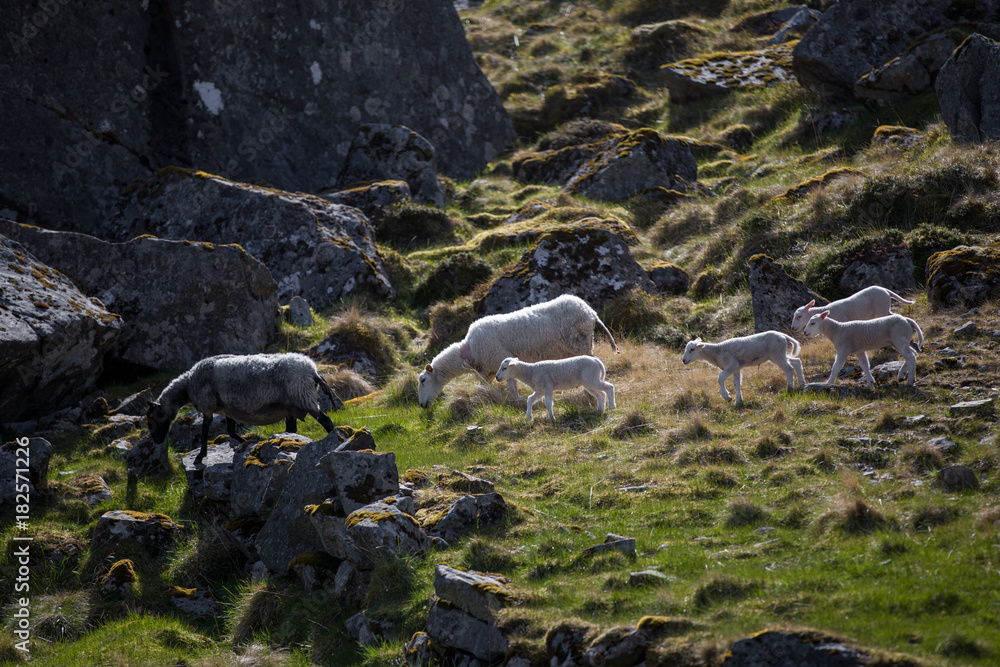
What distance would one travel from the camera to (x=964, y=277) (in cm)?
1169

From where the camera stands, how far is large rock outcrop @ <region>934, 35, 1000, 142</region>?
51.5 ft

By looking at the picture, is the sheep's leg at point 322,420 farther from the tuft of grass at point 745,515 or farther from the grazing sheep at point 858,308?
the grazing sheep at point 858,308

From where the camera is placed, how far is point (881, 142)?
17625 mm

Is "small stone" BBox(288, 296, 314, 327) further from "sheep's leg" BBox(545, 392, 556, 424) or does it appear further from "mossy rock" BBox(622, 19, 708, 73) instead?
Answer: "mossy rock" BBox(622, 19, 708, 73)

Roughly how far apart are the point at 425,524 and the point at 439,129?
1842 cm

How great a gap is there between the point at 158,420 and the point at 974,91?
627 inches

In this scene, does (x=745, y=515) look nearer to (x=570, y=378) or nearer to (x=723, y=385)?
(x=723, y=385)

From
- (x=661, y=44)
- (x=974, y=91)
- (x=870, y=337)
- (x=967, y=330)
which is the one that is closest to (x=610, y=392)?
(x=870, y=337)

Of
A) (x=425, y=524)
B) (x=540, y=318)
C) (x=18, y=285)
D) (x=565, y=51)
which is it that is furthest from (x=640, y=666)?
(x=565, y=51)

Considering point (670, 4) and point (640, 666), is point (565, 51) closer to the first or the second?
point (670, 4)

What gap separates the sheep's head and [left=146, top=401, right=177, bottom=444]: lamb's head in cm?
364

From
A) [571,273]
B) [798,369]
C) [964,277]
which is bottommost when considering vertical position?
[798,369]

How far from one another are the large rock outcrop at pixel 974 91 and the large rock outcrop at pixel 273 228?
11900 millimetres

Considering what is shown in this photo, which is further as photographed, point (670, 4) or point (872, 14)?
point (670, 4)
